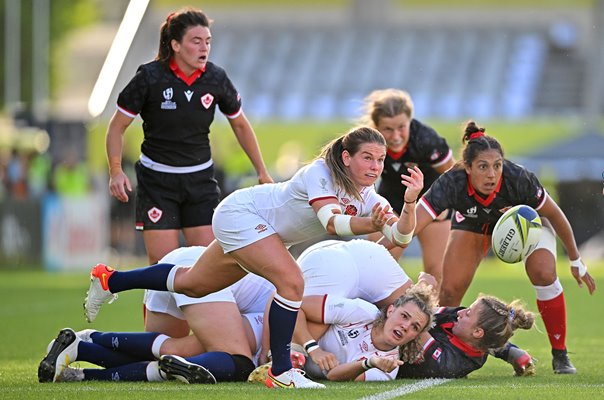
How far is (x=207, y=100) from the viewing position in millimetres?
9008

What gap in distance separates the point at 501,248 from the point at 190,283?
1.92 m

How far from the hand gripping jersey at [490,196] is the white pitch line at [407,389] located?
126 centimetres

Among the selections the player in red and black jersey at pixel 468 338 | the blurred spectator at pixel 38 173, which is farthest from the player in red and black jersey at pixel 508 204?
the blurred spectator at pixel 38 173

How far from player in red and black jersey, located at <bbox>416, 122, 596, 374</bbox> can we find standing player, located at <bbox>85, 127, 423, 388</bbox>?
3.46ft

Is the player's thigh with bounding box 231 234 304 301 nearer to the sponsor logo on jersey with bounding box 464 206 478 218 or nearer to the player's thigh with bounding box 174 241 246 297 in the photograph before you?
the player's thigh with bounding box 174 241 246 297

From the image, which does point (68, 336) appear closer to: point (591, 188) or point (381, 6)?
point (591, 188)

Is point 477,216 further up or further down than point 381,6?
further down

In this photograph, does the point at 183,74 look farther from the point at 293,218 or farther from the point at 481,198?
the point at 481,198

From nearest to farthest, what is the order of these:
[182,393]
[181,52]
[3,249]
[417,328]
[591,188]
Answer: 1. [182,393]
2. [417,328]
3. [181,52]
4. [3,249]
5. [591,188]

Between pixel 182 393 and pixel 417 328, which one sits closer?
pixel 182 393

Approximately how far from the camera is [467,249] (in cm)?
891

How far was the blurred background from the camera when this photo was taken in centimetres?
2148

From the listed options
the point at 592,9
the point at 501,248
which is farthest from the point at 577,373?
the point at 592,9

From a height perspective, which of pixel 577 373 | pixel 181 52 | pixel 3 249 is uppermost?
pixel 181 52
